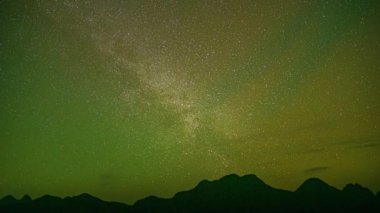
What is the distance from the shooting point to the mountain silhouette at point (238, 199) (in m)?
18.2

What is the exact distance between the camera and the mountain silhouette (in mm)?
18175

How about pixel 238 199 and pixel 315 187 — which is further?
pixel 238 199

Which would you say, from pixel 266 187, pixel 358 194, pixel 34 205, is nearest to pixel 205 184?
pixel 266 187

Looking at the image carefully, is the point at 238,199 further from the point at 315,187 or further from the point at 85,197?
the point at 85,197

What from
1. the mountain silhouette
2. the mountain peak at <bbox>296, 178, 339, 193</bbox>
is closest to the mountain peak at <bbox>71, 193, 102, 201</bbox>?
the mountain silhouette

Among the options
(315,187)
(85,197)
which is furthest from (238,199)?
(85,197)

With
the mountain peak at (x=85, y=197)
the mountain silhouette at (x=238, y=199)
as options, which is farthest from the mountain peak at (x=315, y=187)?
the mountain peak at (x=85, y=197)

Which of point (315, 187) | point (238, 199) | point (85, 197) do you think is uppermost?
point (315, 187)

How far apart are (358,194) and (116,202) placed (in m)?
12.6

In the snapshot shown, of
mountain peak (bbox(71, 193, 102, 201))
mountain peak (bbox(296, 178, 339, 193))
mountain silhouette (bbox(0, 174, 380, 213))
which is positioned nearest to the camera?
mountain silhouette (bbox(0, 174, 380, 213))

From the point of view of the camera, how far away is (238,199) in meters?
26.8

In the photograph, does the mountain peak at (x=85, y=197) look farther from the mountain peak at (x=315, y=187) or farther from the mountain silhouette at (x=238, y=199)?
the mountain peak at (x=315, y=187)

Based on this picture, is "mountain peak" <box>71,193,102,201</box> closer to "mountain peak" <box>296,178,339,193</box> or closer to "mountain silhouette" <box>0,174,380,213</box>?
"mountain silhouette" <box>0,174,380,213</box>

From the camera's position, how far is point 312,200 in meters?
24.0
